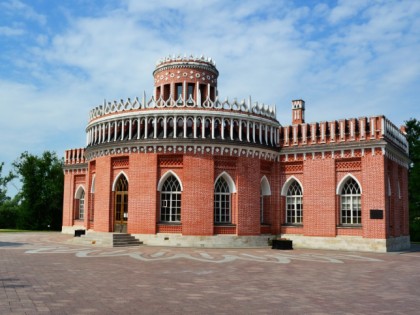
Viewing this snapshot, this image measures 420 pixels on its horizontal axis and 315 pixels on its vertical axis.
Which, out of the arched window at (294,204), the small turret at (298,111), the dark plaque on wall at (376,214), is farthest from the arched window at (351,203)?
the small turret at (298,111)

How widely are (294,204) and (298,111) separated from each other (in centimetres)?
825

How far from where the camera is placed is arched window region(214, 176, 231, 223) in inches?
995

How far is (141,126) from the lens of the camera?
26000 millimetres

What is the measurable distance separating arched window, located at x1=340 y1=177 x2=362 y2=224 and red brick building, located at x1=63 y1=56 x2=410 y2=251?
0.06 metres

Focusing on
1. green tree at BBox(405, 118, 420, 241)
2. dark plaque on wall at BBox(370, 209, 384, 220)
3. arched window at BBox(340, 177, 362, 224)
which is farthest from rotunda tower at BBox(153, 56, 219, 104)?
green tree at BBox(405, 118, 420, 241)

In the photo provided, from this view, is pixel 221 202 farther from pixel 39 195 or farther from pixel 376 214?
pixel 39 195

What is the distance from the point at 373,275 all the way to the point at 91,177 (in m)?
20.2

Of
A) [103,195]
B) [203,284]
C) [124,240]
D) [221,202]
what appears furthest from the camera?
[103,195]

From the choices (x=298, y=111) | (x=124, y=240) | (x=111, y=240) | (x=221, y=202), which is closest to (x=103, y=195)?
(x=111, y=240)

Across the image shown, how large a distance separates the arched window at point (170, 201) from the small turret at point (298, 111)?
1176cm

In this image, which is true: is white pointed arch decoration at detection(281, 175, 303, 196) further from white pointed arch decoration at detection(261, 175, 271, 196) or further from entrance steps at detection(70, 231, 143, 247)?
entrance steps at detection(70, 231, 143, 247)

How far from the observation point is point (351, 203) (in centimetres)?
2483

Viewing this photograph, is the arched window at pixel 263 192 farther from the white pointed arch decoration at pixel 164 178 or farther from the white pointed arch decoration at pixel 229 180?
the white pointed arch decoration at pixel 164 178

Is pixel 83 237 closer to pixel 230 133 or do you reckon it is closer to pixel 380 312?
pixel 230 133
